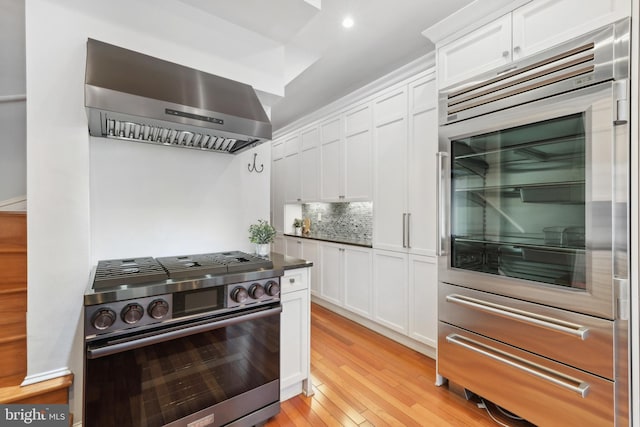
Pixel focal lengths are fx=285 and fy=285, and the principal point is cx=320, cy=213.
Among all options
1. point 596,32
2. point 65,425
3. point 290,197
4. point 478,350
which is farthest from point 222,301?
point 290,197

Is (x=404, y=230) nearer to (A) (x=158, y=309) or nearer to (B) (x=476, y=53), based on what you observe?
(B) (x=476, y=53)

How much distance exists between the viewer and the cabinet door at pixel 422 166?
2.58 metres

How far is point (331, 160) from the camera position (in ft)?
12.4

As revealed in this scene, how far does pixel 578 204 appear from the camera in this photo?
1542mm

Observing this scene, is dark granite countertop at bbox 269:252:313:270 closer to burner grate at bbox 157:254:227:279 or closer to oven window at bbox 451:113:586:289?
burner grate at bbox 157:254:227:279

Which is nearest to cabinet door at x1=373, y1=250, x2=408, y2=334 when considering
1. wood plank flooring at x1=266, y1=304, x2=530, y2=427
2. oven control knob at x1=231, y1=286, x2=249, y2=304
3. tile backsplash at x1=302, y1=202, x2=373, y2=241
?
wood plank flooring at x1=266, y1=304, x2=530, y2=427

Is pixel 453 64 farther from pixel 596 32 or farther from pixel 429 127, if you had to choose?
pixel 596 32

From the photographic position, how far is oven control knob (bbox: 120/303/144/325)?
1.32 meters

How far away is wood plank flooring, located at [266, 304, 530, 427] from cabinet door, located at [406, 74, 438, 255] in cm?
103

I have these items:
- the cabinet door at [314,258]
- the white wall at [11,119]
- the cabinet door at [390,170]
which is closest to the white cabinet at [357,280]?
the cabinet door at [390,170]

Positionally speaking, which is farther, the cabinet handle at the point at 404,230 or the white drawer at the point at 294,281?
the cabinet handle at the point at 404,230

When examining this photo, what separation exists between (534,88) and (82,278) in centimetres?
282

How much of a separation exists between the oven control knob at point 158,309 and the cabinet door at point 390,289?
215 cm

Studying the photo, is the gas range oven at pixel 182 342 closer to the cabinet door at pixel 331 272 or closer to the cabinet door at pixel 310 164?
the cabinet door at pixel 331 272
